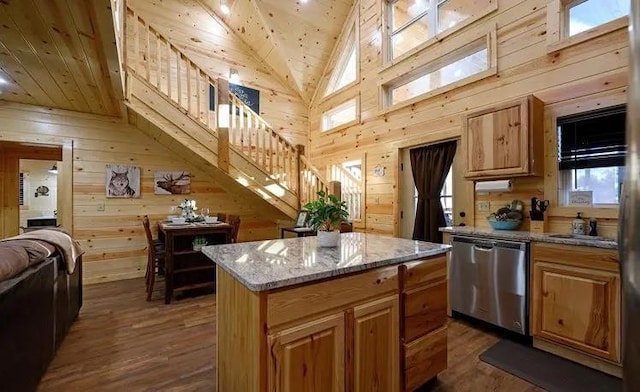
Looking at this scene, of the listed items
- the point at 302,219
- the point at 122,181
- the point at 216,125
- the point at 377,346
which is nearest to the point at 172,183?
the point at 122,181

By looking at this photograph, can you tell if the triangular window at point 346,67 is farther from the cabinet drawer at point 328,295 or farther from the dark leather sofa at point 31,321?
the dark leather sofa at point 31,321

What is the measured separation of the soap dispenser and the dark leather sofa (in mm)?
3902

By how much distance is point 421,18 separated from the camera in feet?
14.0

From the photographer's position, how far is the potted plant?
2010mm

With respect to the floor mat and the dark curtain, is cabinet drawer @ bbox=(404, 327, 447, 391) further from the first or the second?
the dark curtain

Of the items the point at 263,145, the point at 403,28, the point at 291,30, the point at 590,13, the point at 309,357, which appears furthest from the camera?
the point at 291,30

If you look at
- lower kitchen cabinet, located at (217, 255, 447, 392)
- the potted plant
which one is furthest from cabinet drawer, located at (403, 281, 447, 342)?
the potted plant

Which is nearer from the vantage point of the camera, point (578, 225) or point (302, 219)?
point (578, 225)

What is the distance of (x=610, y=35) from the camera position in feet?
8.29

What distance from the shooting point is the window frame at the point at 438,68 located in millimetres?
3350

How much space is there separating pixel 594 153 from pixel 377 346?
2.62 m

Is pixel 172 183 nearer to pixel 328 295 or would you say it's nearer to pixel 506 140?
pixel 328 295

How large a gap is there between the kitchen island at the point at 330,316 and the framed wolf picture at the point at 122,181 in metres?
3.54

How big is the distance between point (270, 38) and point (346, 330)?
540cm
